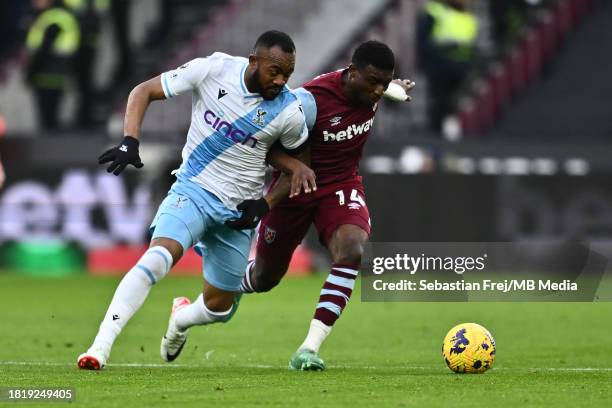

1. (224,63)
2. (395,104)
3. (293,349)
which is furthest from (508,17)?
(224,63)

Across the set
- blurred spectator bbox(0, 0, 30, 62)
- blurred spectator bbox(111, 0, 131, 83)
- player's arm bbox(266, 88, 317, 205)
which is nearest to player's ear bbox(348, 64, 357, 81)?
player's arm bbox(266, 88, 317, 205)

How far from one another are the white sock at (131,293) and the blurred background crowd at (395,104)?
11.0 metres

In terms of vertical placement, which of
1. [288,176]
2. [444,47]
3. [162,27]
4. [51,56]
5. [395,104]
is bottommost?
[288,176]

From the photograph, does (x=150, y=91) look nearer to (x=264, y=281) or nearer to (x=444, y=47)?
(x=264, y=281)

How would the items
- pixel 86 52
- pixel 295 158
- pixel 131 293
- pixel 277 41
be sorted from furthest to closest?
pixel 86 52, pixel 295 158, pixel 277 41, pixel 131 293

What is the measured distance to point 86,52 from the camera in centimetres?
2523

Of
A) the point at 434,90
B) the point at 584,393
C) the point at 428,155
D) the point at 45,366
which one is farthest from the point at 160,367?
the point at 434,90

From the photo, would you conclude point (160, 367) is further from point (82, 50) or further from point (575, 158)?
point (82, 50)

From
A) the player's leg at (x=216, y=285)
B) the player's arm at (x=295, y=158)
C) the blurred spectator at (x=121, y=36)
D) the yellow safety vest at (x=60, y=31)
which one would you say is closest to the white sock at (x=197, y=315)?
the player's leg at (x=216, y=285)

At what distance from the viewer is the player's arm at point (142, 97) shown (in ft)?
29.1

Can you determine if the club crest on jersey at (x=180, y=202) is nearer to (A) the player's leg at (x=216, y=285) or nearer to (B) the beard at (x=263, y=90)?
(A) the player's leg at (x=216, y=285)

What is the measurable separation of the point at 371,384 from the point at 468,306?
8.36 meters

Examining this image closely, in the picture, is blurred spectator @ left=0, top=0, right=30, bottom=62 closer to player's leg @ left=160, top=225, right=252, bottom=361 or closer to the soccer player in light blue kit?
player's leg @ left=160, top=225, right=252, bottom=361

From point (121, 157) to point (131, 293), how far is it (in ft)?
2.78
